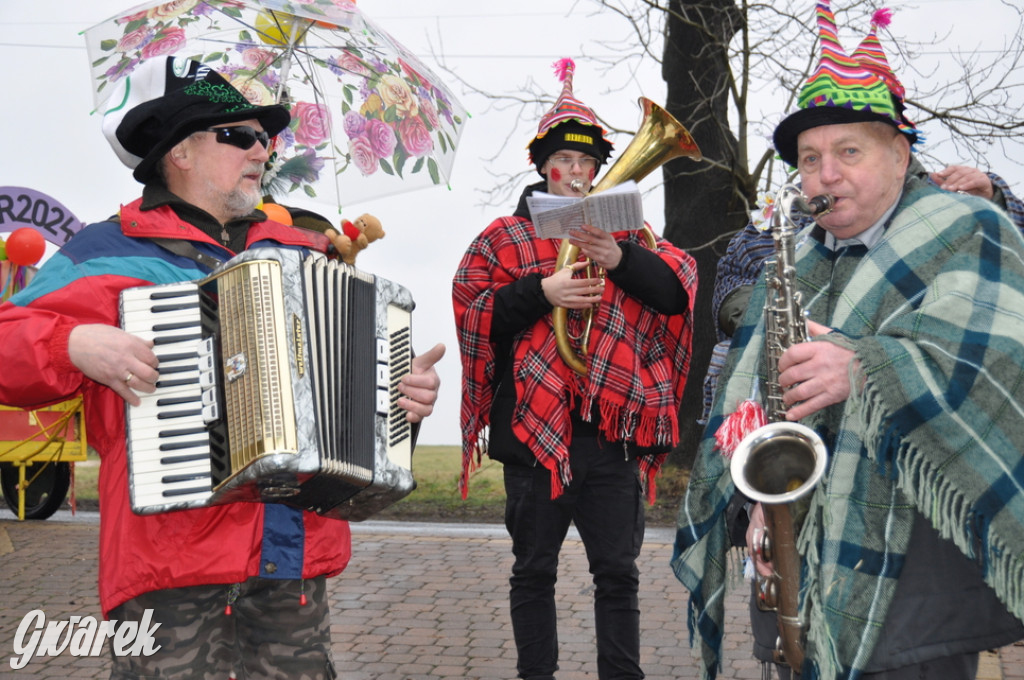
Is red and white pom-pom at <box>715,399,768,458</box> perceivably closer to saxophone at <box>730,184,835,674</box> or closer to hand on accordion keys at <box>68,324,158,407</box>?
saxophone at <box>730,184,835,674</box>

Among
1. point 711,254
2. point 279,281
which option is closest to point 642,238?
point 279,281

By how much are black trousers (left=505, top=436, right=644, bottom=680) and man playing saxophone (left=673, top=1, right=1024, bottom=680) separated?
4.98 ft

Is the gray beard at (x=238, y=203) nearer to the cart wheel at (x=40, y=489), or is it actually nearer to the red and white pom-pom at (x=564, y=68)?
the red and white pom-pom at (x=564, y=68)

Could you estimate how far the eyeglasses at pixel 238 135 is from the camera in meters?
3.15

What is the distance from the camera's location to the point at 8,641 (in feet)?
20.0

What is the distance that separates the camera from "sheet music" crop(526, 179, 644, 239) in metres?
3.99

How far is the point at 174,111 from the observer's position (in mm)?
3086

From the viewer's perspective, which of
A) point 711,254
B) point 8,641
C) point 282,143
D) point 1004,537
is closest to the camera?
point 1004,537

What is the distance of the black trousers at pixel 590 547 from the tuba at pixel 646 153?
0.52 metres

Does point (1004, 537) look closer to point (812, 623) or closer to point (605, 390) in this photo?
point (812, 623)

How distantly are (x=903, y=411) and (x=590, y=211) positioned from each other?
1.80 meters

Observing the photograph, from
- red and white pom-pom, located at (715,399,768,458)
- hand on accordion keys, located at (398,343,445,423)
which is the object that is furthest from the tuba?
red and white pom-pom, located at (715,399,768,458)

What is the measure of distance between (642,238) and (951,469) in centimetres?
230

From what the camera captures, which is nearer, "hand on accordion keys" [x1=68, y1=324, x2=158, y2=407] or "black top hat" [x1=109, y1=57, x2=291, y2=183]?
"hand on accordion keys" [x1=68, y1=324, x2=158, y2=407]
